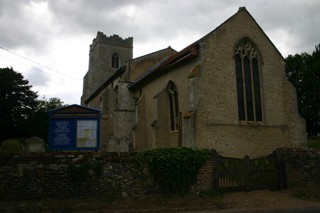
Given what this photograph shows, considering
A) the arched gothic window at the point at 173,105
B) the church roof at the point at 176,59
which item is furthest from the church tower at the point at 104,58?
the arched gothic window at the point at 173,105

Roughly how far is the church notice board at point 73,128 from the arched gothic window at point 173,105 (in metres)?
7.64

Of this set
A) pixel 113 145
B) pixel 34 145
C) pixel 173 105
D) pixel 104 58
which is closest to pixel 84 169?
pixel 34 145

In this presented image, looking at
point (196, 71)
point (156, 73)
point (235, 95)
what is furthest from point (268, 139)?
point (156, 73)

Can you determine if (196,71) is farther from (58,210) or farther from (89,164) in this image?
(58,210)

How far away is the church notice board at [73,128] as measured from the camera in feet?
39.4

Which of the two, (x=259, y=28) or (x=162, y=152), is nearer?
(x=162, y=152)

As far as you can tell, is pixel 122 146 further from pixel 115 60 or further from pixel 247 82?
pixel 115 60

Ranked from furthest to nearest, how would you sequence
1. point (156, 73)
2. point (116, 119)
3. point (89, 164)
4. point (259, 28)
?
point (116, 119), point (156, 73), point (259, 28), point (89, 164)

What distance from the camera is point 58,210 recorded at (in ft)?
26.4

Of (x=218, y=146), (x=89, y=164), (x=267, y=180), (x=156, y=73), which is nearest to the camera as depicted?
(x=89, y=164)

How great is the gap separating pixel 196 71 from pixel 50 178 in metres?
10.3

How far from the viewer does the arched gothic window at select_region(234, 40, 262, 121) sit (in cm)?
1761

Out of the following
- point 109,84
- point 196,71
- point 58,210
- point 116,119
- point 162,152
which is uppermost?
point 109,84

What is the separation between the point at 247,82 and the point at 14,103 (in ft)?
102
